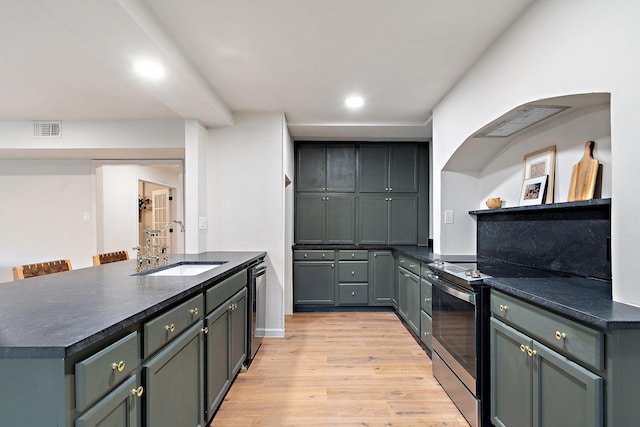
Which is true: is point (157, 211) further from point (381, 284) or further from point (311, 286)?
point (381, 284)

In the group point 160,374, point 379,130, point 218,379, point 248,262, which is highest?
point 379,130

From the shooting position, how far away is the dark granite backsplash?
5.82 feet

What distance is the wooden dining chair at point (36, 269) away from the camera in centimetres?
218

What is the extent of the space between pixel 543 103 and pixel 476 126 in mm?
649

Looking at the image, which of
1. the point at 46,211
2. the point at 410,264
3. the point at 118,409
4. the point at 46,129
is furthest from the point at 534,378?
the point at 46,211

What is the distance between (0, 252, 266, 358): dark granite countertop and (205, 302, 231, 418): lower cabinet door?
26cm

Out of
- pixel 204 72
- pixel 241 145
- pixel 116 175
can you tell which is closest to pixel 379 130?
pixel 241 145

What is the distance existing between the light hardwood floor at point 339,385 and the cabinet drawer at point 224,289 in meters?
0.73

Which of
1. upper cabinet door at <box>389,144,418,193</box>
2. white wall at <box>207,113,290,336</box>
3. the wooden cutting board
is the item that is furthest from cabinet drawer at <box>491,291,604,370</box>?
upper cabinet door at <box>389,144,418,193</box>

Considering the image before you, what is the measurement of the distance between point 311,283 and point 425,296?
5.74 ft

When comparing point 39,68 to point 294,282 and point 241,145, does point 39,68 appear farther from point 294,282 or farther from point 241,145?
point 294,282

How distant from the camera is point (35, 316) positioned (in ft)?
3.63

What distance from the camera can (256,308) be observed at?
2996 mm

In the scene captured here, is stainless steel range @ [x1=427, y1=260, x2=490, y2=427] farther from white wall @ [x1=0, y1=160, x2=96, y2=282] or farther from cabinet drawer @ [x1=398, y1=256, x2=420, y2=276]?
white wall @ [x1=0, y1=160, x2=96, y2=282]
